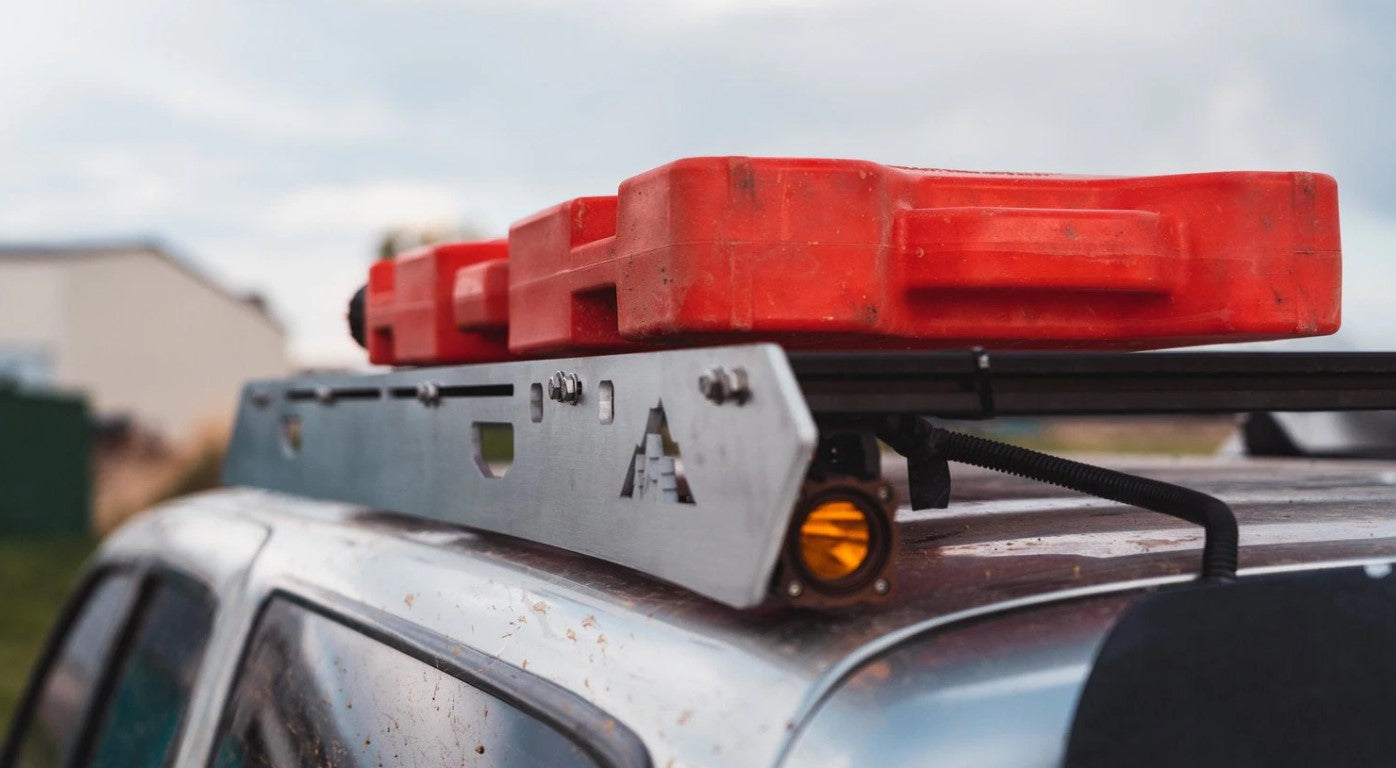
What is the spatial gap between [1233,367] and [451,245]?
1.26 metres

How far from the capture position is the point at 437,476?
6.70 feet

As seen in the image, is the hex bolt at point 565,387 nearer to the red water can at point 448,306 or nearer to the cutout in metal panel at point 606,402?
the cutout in metal panel at point 606,402

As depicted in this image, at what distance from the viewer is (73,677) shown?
338 cm

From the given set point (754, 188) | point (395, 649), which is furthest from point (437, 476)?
point (754, 188)

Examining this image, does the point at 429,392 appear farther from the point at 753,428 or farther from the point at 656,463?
the point at 753,428

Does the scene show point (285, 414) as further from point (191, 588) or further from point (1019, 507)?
point (1019, 507)

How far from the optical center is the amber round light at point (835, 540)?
1289 millimetres

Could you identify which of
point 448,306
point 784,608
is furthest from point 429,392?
point 784,608

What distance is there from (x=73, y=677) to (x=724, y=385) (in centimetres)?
265

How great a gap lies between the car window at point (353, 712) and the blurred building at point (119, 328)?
34959 mm

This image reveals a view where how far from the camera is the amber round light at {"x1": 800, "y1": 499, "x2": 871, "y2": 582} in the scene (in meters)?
1.29

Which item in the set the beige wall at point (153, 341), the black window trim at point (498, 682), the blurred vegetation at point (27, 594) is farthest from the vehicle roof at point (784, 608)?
the beige wall at point (153, 341)

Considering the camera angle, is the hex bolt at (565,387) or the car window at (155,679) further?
the car window at (155,679)

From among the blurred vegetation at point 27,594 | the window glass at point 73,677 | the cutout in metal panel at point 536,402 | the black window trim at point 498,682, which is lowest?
the blurred vegetation at point 27,594
